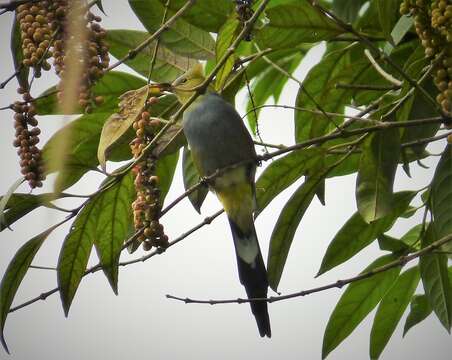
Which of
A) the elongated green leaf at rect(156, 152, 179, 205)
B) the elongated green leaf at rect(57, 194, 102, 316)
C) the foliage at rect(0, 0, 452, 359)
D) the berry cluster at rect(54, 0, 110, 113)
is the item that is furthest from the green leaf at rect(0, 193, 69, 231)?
the elongated green leaf at rect(156, 152, 179, 205)

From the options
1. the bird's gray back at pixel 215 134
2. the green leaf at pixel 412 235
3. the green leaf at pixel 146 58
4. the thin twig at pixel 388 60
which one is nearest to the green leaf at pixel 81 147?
the green leaf at pixel 146 58

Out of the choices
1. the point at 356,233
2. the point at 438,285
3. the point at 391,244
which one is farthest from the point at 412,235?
the point at 438,285

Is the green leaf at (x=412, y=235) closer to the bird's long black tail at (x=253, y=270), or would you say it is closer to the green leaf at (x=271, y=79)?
the bird's long black tail at (x=253, y=270)

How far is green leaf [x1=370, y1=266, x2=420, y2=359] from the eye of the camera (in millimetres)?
2314

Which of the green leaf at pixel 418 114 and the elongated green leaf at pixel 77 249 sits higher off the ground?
the green leaf at pixel 418 114

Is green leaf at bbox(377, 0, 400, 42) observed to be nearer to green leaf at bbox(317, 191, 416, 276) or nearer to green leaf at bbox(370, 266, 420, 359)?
green leaf at bbox(317, 191, 416, 276)

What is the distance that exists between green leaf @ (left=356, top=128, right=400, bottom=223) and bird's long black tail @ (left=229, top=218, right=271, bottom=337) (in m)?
0.47

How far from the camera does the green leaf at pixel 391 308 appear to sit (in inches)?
91.1

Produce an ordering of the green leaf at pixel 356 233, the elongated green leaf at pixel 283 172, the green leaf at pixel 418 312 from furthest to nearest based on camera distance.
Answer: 1. the green leaf at pixel 418 312
2. the green leaf at pixel 356 233
3. the elongated green leaf at pixel 283 172

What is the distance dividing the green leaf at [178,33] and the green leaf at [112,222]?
509mm

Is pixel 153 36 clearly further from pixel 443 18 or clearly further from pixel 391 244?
pixel 391 244

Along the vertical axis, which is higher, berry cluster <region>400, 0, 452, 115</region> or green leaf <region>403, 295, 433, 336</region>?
berry cluster <region>400, 0, 452, 115</region>

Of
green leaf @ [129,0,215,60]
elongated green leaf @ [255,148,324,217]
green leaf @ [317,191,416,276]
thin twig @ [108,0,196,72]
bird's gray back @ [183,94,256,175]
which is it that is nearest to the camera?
thin twig @ [108,0,196,72]

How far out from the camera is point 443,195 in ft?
6.25
